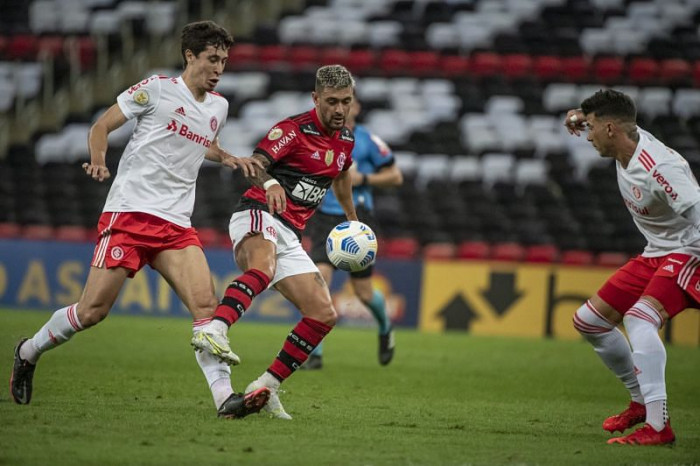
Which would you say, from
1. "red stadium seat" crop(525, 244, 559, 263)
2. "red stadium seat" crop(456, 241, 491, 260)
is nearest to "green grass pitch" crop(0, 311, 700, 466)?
"red stadium seat" crop(525, 244, 559, 263)

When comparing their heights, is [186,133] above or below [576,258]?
above

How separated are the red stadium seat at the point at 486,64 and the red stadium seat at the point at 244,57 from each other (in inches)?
185

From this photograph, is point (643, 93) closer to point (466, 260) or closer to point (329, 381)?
point (466, 260)

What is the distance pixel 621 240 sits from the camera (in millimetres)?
17250

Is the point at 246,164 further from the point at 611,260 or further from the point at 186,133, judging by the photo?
the point at 611,260

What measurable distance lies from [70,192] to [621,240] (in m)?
9.66

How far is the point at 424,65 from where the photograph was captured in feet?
73.2

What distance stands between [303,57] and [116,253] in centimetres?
1651

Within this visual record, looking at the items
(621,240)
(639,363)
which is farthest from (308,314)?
(621,240)

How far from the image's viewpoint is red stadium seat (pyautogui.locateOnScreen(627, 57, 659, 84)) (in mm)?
21656

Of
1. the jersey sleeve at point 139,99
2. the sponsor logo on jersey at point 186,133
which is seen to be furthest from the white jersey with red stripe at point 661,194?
the jersey sleeve at point 139,99

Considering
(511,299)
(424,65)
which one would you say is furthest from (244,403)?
(424,65)

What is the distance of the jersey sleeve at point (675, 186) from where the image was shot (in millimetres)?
6512

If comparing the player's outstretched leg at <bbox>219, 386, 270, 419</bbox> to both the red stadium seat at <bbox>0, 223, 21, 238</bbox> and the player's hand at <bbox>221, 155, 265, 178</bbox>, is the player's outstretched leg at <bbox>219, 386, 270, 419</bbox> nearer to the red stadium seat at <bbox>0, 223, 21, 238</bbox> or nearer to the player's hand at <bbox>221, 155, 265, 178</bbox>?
the player's hand at <bbox>221, 155, 265, 178</bbox>
